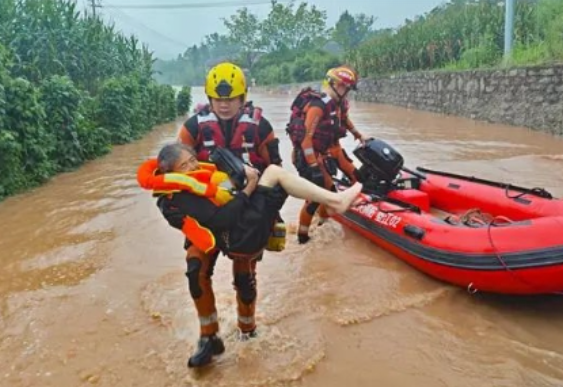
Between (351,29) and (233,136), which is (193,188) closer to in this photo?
(233,136)

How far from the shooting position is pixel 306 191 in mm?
2668

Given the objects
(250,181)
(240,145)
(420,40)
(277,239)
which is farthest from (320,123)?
(420,40)

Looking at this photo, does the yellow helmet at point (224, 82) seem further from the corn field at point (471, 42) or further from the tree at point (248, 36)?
the tree at point (248, 36)

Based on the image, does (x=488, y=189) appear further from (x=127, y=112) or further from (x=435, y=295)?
(x=127, y=112)

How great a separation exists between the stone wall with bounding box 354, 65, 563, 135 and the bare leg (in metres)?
9.53

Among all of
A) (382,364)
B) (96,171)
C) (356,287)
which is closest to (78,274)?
(356,287)

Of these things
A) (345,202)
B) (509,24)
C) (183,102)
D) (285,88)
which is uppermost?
(509,24)

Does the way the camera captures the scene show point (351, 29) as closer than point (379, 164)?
No

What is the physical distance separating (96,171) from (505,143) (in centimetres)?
728

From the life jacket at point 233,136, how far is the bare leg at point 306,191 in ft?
1.66

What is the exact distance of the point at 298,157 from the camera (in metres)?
4.91

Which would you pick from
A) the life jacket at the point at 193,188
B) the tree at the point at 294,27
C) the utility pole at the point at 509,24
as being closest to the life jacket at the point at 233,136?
the life jacket at the point at 193,188

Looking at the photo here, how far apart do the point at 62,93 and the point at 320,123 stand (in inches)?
199

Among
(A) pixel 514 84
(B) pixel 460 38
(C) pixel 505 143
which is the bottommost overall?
(C) pixel 505 143
